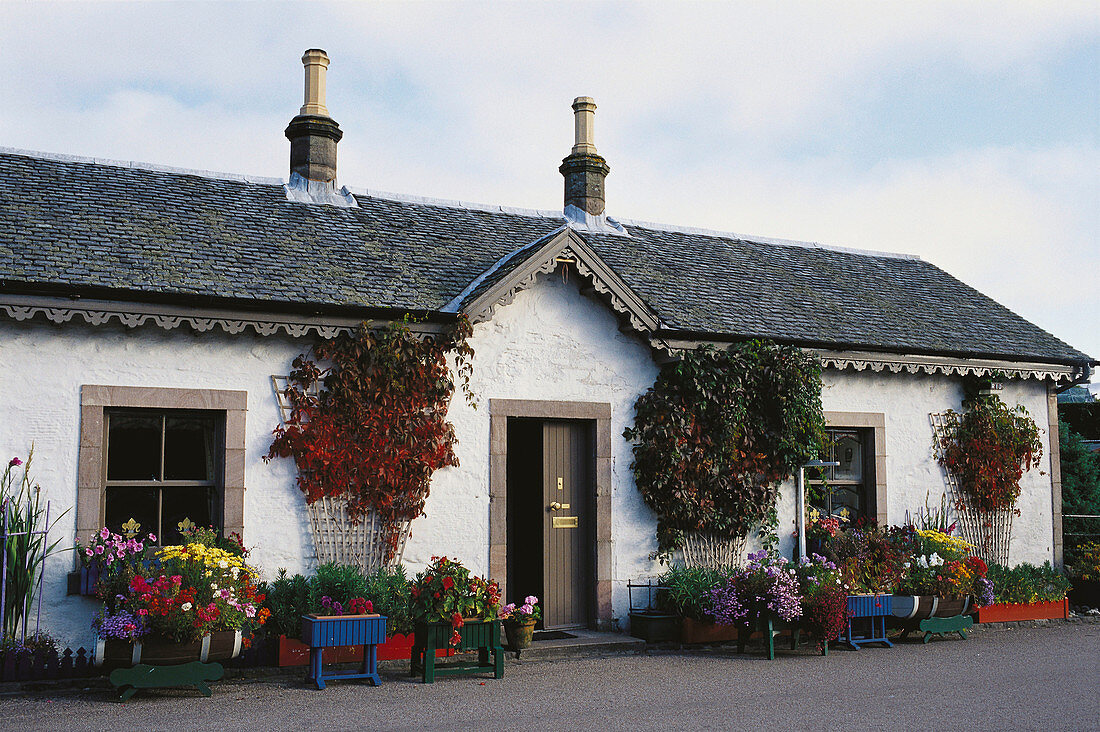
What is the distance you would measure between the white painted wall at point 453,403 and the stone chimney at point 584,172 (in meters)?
3.41

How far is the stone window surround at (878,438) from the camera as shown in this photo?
39.9ft

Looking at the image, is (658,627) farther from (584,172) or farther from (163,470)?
(584,172)

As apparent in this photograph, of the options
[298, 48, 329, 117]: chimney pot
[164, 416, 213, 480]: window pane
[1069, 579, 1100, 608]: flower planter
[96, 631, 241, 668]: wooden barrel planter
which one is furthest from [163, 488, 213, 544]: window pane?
[1069, 579, 1100, 608]: flower planter

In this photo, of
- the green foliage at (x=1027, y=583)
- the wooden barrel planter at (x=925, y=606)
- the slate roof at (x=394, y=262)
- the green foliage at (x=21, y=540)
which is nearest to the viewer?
the green foliage at (x=21, y=540)

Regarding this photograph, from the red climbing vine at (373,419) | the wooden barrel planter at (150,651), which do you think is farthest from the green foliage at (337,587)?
the wooden barrel planter at (150,651)

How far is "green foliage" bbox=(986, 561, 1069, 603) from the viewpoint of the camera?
12.0m

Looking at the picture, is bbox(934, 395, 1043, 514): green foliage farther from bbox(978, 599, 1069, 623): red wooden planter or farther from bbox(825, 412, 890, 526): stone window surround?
bbox(978, 599, 1069, 623): red wooden planter

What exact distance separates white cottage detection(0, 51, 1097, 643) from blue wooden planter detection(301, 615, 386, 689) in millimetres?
1351

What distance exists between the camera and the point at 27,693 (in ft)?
25.2

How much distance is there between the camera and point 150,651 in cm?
748

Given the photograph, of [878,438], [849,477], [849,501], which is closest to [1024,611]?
[849,501]

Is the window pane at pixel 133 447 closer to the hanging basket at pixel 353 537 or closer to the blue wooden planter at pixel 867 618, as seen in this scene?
the hanging basket at pixel 353 537

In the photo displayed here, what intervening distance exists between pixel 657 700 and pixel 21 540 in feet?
17.2

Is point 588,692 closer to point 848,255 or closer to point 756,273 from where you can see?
point 756,273
